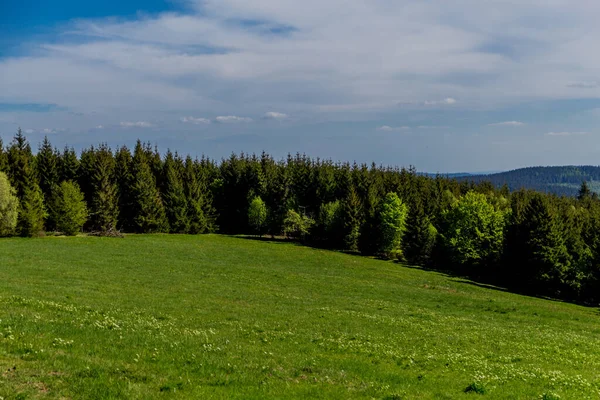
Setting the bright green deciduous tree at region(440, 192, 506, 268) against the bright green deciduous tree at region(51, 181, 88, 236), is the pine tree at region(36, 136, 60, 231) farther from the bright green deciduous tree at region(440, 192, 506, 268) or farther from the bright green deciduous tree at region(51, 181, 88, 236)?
the bright green deciduous tree at region(440, 192, 506, 268)

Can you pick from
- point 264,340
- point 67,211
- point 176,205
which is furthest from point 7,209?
point 264,340

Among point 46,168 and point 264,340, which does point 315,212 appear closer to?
point 46,168

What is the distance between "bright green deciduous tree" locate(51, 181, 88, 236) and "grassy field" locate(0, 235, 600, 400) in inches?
1615

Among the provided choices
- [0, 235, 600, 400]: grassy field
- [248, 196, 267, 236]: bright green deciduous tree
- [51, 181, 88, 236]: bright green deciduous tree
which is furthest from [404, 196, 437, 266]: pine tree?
[51, 181, 88, 236]: bright green deciduous tree

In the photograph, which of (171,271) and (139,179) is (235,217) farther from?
(171,271)

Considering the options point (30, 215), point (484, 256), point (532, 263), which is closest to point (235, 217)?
point (30, 215)

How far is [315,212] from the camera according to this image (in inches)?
4948

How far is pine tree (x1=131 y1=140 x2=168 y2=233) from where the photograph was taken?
345 ft

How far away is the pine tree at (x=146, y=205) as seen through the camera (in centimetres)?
10506

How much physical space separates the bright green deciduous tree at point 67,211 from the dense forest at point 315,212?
0.69ft

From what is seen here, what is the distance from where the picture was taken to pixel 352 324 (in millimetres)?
28016

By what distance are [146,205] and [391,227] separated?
60.1m

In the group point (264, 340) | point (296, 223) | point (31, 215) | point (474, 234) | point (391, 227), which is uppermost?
point (31, 215)

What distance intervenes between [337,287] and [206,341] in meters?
32.0
